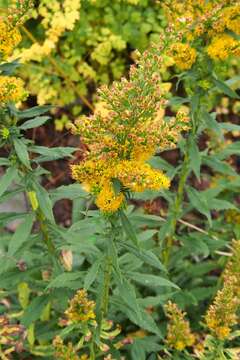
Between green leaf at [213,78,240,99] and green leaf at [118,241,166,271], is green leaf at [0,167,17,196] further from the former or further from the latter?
green leaf at [213,78,240,99]

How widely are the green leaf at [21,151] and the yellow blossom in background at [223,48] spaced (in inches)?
41.6

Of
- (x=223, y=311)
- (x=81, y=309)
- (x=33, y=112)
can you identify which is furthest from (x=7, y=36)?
(x=223, y=311)

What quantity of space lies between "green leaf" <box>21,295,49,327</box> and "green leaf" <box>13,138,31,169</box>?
36.3 inches

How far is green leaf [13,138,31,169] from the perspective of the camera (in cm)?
248

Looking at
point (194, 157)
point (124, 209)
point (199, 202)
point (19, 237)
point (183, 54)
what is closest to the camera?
point (124, 209)

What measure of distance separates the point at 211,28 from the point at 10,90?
1.09 metres

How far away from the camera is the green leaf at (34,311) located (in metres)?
3.02

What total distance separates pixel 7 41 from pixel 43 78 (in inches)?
98.9

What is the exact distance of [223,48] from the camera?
2.78 m

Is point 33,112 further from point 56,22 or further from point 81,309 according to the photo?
point 56,22

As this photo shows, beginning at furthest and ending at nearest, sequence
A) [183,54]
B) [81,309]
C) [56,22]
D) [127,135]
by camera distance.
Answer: [56,22], [183,54], [81,309], [127,135]

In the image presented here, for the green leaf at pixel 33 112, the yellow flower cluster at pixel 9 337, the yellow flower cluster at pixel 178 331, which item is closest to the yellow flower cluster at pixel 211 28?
the green leaf at pixel 33 112

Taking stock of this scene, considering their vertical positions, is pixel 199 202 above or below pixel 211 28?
below

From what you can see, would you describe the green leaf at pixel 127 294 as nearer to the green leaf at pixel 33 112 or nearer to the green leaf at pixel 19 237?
the green leaf at pixel 19 237
